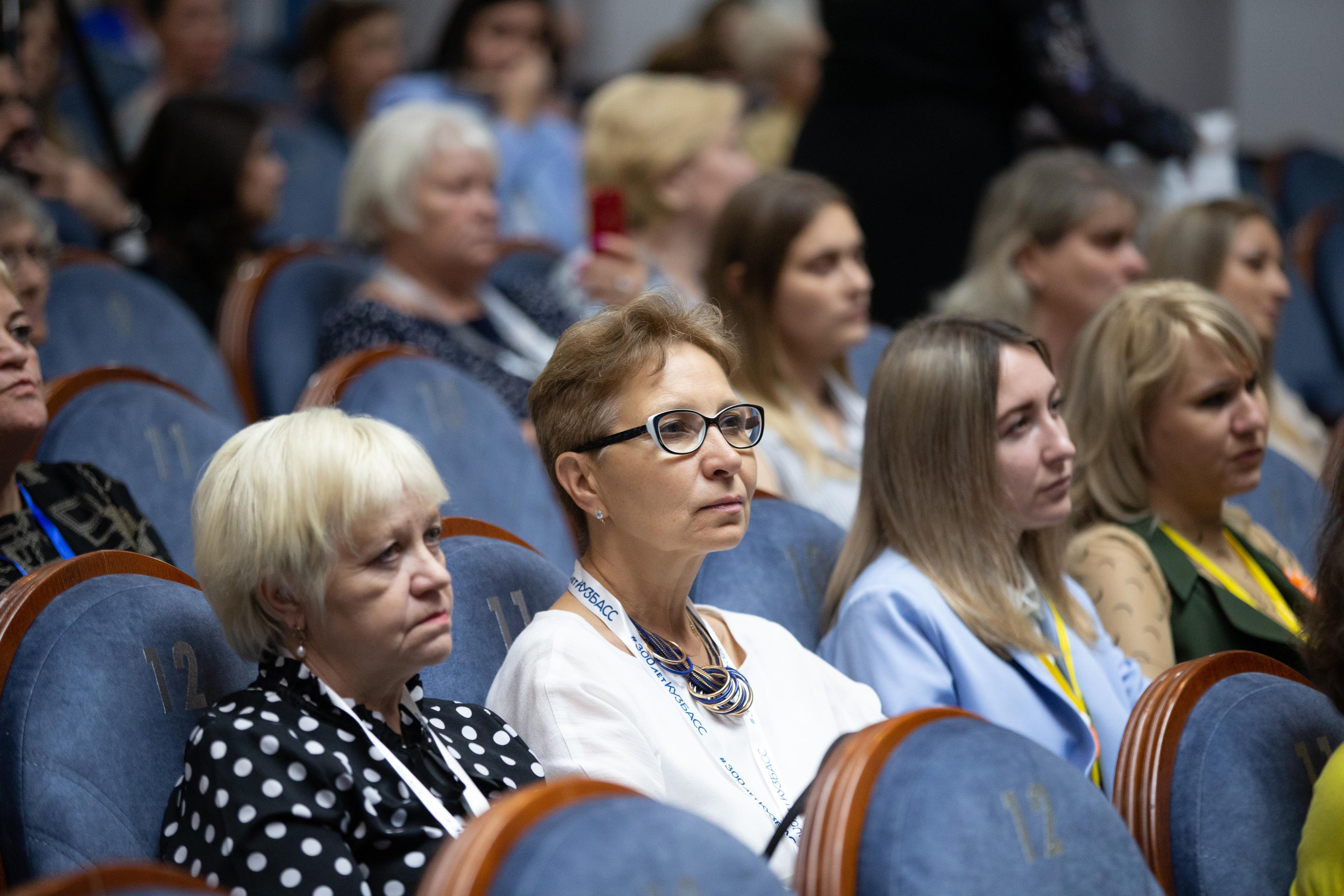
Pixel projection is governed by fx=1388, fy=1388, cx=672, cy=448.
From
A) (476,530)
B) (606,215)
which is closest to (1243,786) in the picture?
(476,530)

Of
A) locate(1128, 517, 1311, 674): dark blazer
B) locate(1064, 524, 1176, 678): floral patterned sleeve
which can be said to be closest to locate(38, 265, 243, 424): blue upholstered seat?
locate(1064, 524, 1176, 678): floral patterned sleeve

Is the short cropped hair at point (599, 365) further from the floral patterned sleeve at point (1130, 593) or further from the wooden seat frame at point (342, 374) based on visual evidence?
the floral patterned sleeve at point (1130, 593)

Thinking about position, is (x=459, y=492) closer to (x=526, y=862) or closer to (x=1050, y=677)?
(x=1050, y=677)

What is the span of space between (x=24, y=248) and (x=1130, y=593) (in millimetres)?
1806

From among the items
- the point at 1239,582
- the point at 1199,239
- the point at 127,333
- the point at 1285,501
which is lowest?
the point at 1285,501

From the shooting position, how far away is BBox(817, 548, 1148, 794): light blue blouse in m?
1.77

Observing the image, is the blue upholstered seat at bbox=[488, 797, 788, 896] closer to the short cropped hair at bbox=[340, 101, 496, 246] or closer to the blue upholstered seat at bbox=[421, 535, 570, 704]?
the blue upholstered seat at bbox=[421, 535, 570, 704]

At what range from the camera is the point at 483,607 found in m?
1.71

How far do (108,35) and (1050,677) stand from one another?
6056 millimetres

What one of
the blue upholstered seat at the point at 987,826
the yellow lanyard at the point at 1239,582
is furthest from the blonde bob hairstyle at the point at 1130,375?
the blue upholstered seat at the point at 987,826

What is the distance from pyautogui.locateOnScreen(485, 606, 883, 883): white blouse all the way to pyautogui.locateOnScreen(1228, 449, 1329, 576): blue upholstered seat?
1526 mm

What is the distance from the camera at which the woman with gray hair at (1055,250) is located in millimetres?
2998

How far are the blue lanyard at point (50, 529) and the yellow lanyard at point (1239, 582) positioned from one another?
1610mm

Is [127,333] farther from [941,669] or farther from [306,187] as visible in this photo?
[306,187]
